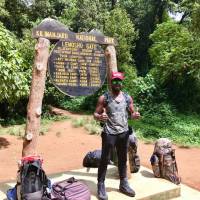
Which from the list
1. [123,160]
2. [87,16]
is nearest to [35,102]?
[123,160]

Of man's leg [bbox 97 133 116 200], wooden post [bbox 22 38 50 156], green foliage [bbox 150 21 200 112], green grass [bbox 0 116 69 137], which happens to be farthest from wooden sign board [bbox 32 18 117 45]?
green foliage [bbox 150 21 200 112]

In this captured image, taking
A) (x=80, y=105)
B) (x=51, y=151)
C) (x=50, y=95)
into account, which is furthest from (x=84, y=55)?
(x=80, y=105)

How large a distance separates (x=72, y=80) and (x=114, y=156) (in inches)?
82.0

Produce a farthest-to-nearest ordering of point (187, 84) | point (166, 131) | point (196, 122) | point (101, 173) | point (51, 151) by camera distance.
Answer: point (187, 84) → point (196, 122) → point (166, 131) → point (51, 151) → point (101, 173)

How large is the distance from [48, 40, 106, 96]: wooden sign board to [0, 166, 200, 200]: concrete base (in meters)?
1.72

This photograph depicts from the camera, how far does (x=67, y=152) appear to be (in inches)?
488

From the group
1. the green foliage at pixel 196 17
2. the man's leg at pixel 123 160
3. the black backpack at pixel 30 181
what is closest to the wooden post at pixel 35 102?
the black backpack at pixel 30 181

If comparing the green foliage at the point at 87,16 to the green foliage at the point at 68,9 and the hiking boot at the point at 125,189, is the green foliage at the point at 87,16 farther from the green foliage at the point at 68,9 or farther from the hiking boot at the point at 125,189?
the hiking boot at the point at 125,189

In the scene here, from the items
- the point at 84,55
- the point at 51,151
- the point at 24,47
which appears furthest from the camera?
the point at 24,47

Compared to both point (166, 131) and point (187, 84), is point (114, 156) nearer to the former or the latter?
Answer: point (166, 131)

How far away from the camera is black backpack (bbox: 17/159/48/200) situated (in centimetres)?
556

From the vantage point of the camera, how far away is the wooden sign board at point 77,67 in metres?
6.49

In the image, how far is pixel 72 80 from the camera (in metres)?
6.63

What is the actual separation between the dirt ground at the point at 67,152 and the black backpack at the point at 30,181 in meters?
3.76
